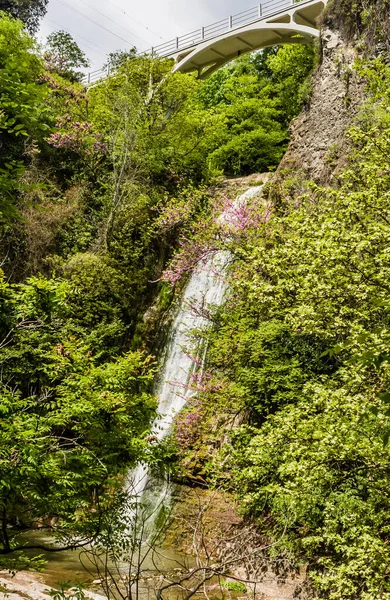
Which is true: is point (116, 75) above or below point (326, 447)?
above

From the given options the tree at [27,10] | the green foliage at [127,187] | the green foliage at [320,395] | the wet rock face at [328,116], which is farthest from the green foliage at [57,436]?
the tree at [27,10]

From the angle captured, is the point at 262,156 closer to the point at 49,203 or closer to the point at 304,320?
the point at 49,203

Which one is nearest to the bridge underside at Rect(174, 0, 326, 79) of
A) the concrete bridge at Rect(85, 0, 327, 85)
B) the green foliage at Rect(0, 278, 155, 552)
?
the concrete bridge at Rect(85, 0, 327, 85)

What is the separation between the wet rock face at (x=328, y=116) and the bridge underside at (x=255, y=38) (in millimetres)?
4365

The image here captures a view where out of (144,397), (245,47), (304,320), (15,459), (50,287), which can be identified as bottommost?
(15,459)

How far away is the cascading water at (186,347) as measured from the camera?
13.1 meters

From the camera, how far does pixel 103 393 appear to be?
664 cm

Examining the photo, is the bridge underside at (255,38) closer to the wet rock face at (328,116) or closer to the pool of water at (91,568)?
the wet rock face at (328,116)

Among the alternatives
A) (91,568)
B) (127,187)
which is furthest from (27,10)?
(91,568)

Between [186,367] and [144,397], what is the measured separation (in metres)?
5.67

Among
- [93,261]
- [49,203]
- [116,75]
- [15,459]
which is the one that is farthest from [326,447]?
[116,75]

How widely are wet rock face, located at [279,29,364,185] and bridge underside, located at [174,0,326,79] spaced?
437cm

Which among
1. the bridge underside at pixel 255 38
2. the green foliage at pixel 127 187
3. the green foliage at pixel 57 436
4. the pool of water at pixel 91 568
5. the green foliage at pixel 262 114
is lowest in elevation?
the pool of water at pixel 91 568

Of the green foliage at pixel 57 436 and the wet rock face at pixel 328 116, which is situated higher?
the wet rock face at pixel 328 116
